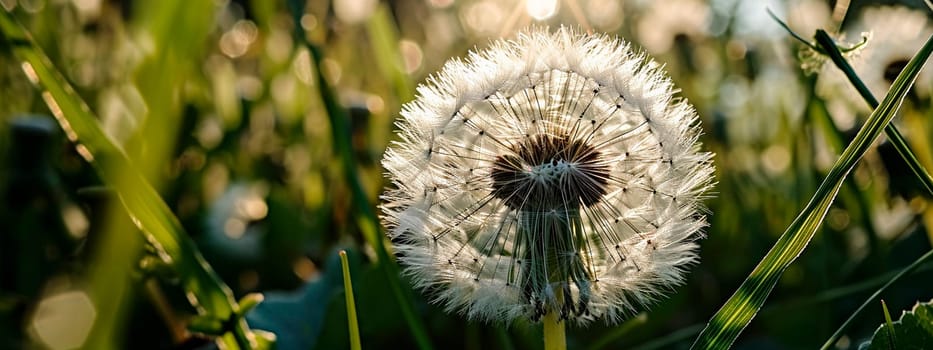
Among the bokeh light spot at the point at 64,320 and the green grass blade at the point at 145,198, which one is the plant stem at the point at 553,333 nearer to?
the green grass blade at the point at 145,198

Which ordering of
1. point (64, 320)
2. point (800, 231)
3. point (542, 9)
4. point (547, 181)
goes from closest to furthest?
1. point (800, 231)
2. point (547, 181)
3. point (64, 320)
4. point (542, 9)

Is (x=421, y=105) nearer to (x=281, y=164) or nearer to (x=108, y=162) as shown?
(x=108, y=162)

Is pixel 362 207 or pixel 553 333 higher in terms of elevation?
pixel 362 207

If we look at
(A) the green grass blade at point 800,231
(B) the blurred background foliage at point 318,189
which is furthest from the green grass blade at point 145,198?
(A) the green grass blade at point 800,231

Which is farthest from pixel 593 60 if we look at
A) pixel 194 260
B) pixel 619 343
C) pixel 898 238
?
pixel 898 238

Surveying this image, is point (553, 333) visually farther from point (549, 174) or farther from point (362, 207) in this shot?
point (362, 207)

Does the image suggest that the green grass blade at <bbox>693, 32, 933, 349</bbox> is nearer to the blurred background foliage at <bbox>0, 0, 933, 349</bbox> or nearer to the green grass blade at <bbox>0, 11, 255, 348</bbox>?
the blurred background foliage at <bbox>0, 0, 933, 349</bbox>

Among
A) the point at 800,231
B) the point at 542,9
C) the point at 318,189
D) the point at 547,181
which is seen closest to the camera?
the point at 800,231

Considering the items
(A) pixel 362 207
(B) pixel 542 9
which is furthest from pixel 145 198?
(B) pixel 542 9
